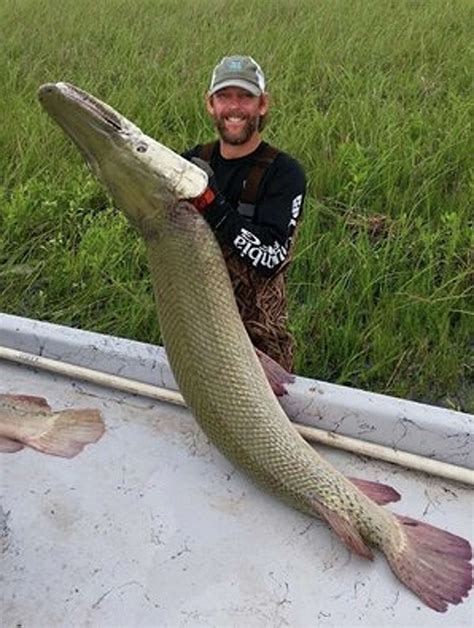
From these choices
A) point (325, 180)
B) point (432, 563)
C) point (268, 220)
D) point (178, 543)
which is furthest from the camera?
point (325, 180)

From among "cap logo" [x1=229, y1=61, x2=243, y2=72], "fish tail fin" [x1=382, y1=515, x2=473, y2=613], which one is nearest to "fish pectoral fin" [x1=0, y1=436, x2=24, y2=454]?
"fish tail fin" [x1=382, y1=515, x2=473, y2=613]

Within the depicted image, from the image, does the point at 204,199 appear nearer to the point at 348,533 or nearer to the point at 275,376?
the point at 275,376

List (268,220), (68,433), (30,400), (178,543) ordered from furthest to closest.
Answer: (30,400) → (68,433) → (268,220) → (178,543)

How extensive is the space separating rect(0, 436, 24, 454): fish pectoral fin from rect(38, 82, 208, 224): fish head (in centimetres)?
71

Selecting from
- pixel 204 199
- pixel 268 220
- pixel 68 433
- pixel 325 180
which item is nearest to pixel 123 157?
pixel 204 199

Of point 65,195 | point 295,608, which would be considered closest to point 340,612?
point 295,608

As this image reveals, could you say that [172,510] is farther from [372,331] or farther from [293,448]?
[372,331]

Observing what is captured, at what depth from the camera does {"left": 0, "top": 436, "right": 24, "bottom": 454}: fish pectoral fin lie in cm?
227

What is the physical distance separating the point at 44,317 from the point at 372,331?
1218mm

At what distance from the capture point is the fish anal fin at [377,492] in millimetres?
1976

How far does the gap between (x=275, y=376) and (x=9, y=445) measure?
71 cm

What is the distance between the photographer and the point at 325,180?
148 inches

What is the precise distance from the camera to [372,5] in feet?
20.8

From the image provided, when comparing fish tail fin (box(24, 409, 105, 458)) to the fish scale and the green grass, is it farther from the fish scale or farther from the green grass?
the green grass
